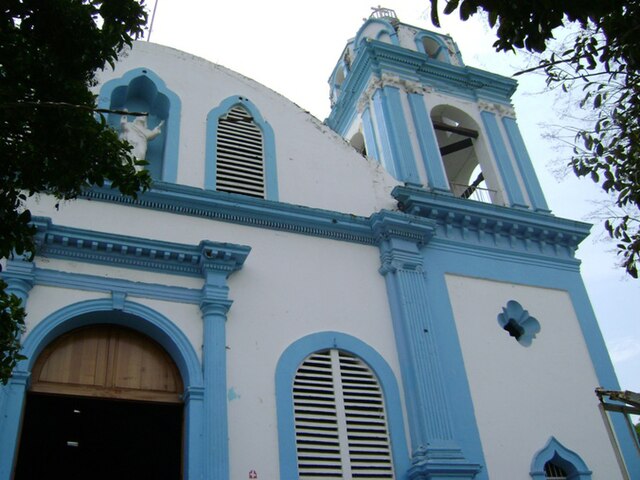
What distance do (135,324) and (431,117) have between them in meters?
8.37

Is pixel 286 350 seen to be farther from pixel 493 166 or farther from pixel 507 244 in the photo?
pixel 493 166

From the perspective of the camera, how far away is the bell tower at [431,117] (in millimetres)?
13102

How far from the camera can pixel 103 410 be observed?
417 inches

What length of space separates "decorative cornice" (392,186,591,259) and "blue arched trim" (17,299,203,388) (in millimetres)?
4553

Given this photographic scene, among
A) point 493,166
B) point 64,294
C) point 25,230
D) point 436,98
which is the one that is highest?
point 436,98

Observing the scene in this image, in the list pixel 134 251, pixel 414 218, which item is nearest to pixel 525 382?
pixel 414 218

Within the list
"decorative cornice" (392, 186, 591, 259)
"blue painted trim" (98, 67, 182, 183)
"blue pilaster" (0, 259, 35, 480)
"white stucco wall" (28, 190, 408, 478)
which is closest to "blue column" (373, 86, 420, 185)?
"decorative cornice" (392, 186, 591, 259)

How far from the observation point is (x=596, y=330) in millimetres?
11922

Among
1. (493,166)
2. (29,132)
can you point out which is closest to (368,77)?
(493,166)

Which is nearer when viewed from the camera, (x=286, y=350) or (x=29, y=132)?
(x=29, y=132)

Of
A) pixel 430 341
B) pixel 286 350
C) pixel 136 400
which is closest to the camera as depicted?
pixel 136 400

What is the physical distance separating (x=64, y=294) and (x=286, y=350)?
291 centimetres

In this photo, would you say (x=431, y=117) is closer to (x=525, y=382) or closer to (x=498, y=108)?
(x=498, y=108)

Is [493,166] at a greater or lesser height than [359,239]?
greater
